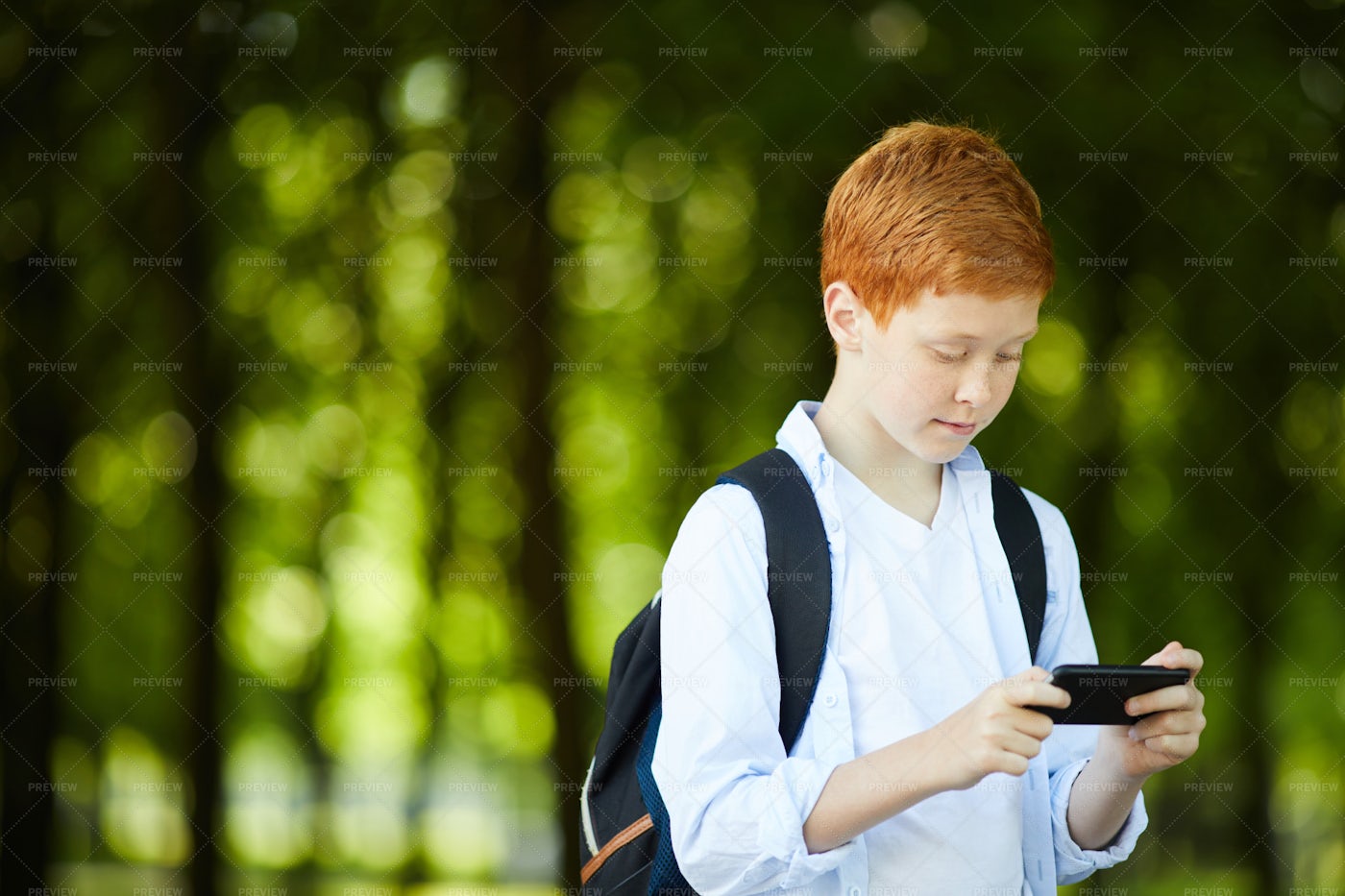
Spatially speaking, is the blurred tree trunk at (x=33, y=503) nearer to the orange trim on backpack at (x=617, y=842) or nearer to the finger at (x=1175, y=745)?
the orange trim on backpack at (x=617, y=842)

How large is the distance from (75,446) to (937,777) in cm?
648

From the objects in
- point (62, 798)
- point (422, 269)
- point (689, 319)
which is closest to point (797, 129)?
point (689, 319)

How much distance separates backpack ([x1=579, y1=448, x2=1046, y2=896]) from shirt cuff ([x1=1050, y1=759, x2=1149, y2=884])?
228mm

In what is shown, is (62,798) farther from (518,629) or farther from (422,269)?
(422,269)

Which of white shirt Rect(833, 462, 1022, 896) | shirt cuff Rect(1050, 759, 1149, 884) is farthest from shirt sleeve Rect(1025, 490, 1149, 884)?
white shirt Rect(833, 462, 1022, 896)

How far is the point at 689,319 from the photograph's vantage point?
6.68 m

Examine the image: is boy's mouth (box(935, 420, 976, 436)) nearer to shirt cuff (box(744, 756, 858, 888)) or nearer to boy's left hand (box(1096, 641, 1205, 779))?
boy's left hand (box(1096, 641, 1205, 779))

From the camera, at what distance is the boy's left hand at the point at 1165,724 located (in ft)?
5.45

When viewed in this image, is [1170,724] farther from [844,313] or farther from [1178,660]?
[844,313]

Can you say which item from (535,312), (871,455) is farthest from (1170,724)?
(535,312)

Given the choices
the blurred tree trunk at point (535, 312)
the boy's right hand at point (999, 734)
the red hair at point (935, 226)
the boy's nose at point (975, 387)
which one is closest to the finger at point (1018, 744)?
the boy's right hand at point (999, 734)

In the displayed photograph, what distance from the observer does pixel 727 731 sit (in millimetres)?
1628

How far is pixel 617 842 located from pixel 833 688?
0.45 meters

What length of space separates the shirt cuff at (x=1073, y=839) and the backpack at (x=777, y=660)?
228 millimetres
